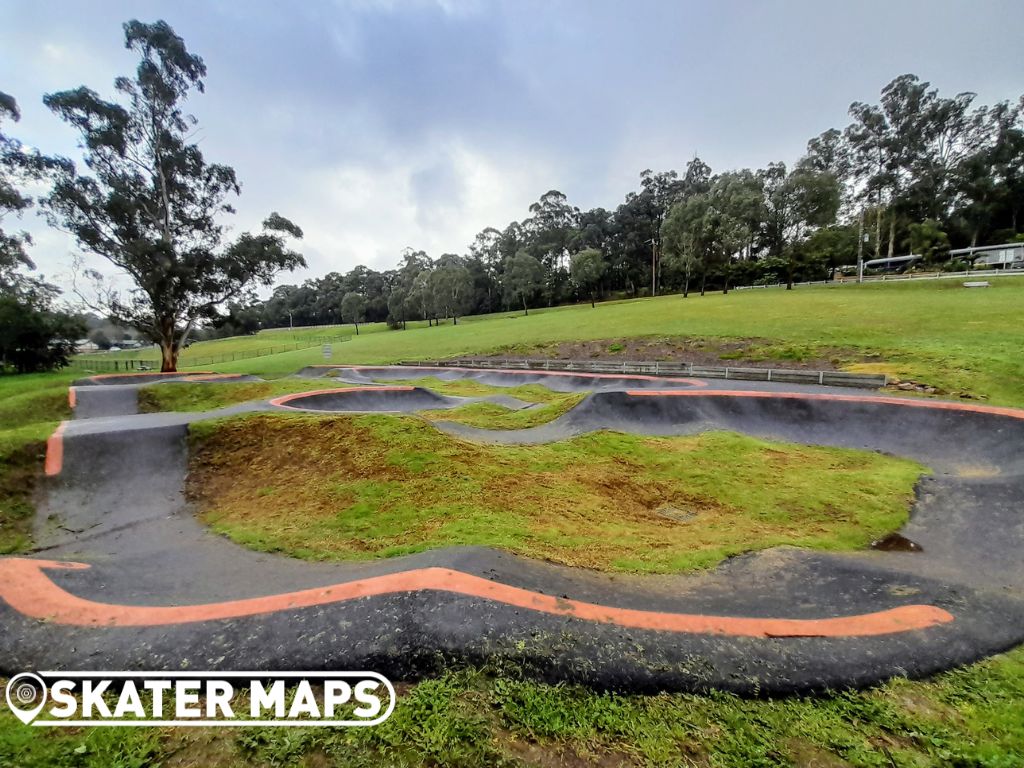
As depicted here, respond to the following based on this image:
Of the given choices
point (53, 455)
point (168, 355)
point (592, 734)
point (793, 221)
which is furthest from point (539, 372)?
point (793, 221)

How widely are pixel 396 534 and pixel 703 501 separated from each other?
5.86m

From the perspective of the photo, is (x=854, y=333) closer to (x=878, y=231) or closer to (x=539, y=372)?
(x=539, y=372)

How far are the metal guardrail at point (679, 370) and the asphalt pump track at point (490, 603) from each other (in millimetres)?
6396

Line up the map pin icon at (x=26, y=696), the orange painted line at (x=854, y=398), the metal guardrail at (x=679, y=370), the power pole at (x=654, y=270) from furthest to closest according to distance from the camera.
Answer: the power pole at (x=654, y=270), the metal guardrail at (x=679, y=370), the orange painted line at (x=854, y=398), the map pin icon at (x=26, y=696)

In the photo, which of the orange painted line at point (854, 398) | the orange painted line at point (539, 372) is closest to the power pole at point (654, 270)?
the orange painted line at point (539, 372)

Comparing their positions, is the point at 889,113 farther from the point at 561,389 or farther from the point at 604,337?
the point at 561,389

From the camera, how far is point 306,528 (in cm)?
696

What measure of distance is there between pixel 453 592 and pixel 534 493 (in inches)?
169

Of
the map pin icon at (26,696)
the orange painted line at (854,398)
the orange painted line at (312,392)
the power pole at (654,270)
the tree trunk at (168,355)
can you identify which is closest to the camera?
the map pin icon at (26,696)

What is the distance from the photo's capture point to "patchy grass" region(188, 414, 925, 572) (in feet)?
21.2

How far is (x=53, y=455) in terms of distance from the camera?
8.19m

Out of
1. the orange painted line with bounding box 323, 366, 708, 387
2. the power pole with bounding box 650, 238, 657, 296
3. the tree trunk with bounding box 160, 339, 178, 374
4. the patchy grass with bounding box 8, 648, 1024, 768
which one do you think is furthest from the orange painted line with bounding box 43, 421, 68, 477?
the power pole with bounding box 650, 238, 657, 296

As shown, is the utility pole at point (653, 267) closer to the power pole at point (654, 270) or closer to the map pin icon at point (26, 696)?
the power pole at point (654, 270)

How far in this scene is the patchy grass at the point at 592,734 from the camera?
2637 mm
